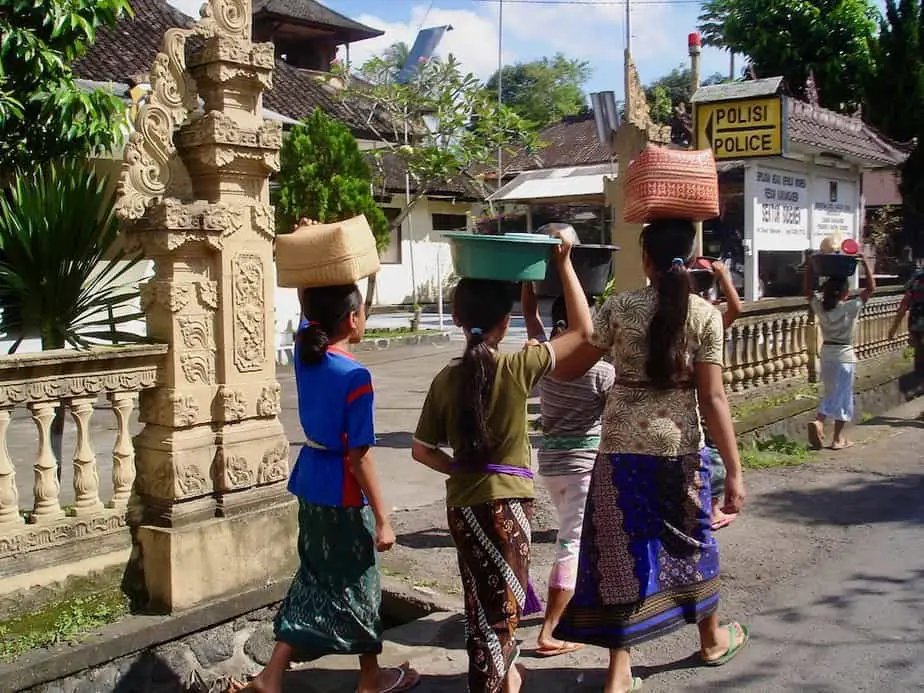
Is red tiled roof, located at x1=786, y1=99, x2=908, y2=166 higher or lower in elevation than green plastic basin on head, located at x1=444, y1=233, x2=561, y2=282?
higher

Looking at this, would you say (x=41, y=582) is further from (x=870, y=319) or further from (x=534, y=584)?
(x=870, y=319)

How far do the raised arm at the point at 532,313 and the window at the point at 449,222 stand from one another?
20237mm

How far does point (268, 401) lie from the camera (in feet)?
14.8

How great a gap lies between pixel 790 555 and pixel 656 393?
2522 millimetres

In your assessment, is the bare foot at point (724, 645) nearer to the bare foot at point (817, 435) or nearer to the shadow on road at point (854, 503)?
the shadow on road at point (854, 503)

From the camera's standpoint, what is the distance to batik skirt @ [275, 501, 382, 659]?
352 centimetres

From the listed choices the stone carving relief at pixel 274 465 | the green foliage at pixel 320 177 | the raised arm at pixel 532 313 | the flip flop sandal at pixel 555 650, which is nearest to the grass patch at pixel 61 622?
→ the stone carving relief at pixel 274 465

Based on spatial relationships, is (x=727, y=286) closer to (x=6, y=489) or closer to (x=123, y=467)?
(x=123, y=467)

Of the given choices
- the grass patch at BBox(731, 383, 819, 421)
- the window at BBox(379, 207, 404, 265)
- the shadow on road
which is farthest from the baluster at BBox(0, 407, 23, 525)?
the window at BBox(379, 207, 404, 265)

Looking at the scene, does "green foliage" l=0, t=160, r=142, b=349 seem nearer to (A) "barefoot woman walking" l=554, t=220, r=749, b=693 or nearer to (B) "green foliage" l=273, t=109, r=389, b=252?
(A) "barefoot woman walking" l=554, t=220, r=749, b=693

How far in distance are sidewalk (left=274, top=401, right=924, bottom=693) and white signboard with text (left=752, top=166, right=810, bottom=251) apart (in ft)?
20.1

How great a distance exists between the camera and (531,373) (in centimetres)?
323

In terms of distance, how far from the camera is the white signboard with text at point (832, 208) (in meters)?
14.3

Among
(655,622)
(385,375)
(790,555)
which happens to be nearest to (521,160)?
(385,375)
